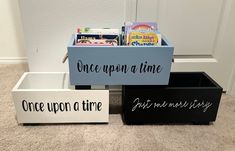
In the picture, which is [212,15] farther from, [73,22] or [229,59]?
[73,22]

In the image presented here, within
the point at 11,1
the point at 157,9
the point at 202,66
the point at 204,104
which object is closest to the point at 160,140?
the point at 204,104

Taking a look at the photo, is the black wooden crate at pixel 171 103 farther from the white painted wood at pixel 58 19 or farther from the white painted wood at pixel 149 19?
the white painted wood at pixel 58 19

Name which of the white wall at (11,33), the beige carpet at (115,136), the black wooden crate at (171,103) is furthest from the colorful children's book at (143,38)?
the white wall at (11,33)

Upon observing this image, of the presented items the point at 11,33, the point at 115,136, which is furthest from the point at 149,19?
the point at 11,33

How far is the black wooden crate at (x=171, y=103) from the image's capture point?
3.75ft

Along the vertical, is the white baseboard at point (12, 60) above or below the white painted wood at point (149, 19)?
below

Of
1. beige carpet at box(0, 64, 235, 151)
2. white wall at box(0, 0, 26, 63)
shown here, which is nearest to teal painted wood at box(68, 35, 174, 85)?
beige carpet at box(0, 64, 235, 151)

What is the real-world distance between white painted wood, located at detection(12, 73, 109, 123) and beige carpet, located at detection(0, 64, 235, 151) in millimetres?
46

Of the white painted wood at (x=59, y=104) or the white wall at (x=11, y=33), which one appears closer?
the white painted wood at (x=59, y=104)

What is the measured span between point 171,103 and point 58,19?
2.49 ft

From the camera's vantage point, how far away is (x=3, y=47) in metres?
1.90

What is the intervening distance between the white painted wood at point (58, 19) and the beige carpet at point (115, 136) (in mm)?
424

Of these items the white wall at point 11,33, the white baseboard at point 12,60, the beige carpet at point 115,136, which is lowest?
the beige carpet at point 115,136

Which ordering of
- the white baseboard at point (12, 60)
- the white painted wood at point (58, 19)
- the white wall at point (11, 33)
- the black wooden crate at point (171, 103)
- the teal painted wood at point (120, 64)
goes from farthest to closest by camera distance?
the white baseboard at point (12, 60), the white wall at point (11, 33), the white painted wood at point (58, 19), the black wooden crate at point (171, 103), the teal painted wood at point (120, 64)
